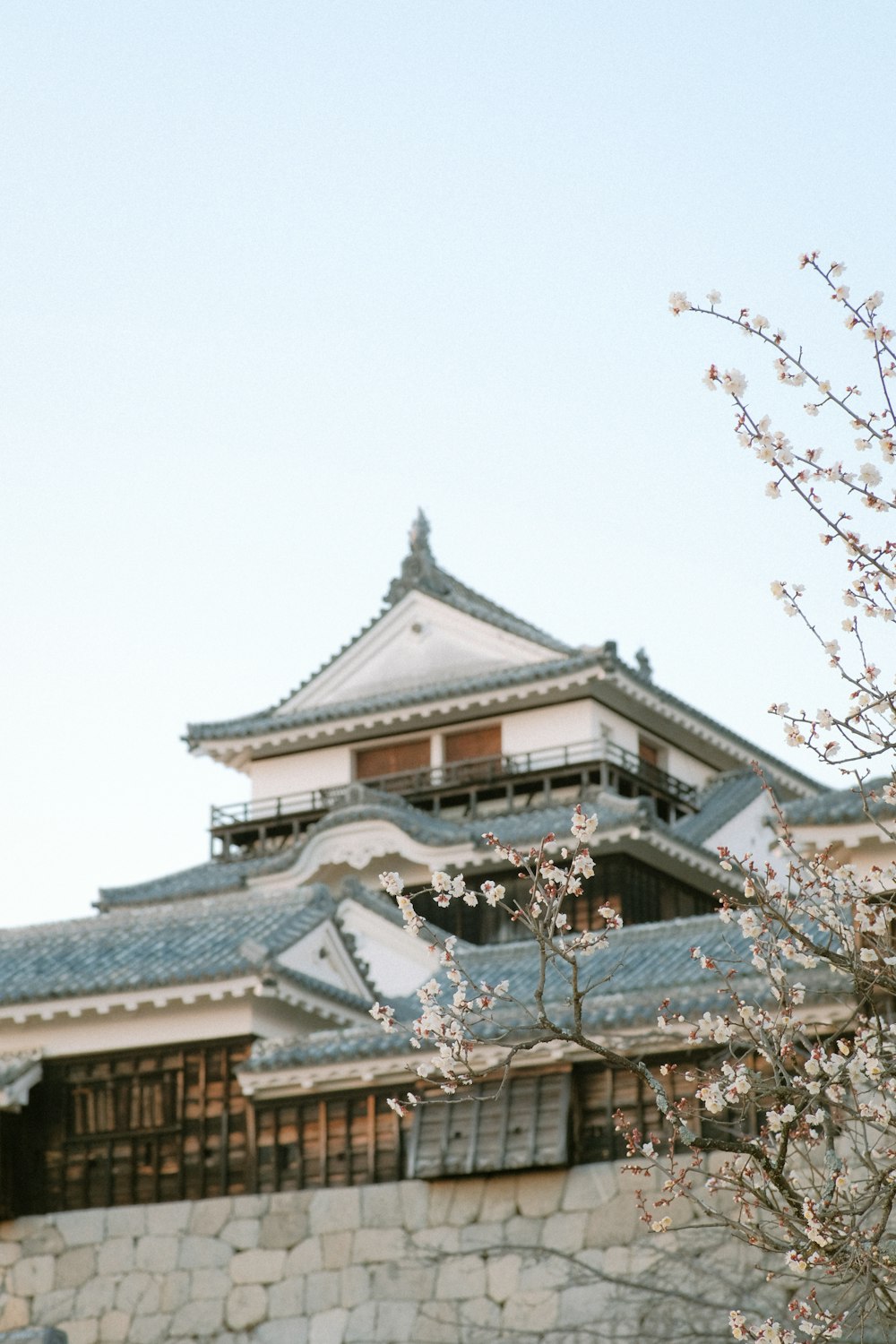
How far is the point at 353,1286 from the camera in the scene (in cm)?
1570

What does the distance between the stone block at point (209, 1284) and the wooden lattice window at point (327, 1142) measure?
819mm

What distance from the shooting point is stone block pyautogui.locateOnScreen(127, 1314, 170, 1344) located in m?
16.4

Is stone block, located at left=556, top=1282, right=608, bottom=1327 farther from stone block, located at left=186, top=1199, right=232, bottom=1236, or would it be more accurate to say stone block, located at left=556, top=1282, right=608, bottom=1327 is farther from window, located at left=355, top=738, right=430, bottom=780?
window, located at left=355, top=738, right=430, bottom=780

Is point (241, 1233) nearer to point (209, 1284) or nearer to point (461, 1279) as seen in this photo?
point (209, 1284)

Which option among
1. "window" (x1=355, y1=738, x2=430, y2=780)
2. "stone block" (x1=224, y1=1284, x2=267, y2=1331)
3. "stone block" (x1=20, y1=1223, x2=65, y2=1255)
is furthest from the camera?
"window" (x1=355, y1=738, x2=430, y2=780)

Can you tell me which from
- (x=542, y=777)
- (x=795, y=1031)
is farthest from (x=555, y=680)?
(x=795, y=1031)

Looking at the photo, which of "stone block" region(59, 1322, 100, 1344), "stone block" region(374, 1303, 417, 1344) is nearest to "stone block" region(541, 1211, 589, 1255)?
"stone block" region(374, 1303, 417, 1344)

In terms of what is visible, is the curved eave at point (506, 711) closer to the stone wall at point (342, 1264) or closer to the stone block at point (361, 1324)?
the stone wall at point (342, 1264)

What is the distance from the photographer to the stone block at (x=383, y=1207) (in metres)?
15.8

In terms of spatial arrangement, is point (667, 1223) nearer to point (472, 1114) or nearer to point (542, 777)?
point (472, 1114)

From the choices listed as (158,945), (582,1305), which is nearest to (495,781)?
(158,945)

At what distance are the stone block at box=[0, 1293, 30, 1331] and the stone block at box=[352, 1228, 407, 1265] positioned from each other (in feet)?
11.0

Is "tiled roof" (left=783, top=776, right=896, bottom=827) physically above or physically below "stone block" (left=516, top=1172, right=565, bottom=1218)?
above

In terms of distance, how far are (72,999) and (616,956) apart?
561 cm
